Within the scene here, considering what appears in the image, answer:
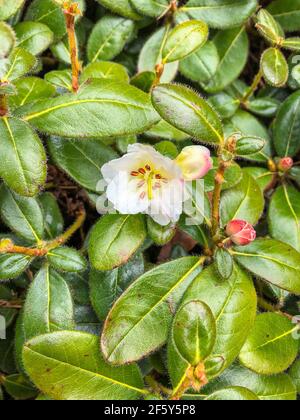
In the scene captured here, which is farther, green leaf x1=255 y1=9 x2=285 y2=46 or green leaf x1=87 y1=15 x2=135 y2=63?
green leaf x1=87 y1=15 x2=135 y2=63

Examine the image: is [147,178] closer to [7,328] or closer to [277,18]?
[7,328]

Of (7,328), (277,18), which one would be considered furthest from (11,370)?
(277,18)

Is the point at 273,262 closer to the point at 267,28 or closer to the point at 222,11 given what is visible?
the point at 267,28

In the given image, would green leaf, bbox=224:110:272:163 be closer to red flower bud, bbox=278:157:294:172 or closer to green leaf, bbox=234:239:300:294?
red flower bud, bbox=278:157:294:172

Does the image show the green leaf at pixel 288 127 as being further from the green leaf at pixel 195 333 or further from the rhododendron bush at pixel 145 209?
the green leaf at pixel 195 333

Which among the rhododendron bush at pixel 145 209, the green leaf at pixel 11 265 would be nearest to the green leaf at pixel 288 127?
the rhododendron bush at pixel 145 209

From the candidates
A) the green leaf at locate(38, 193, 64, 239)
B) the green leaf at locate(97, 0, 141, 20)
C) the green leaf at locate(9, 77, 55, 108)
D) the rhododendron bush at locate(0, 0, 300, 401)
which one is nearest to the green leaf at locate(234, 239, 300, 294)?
the rhododendron bush at locate(0, 0, 300, 401)
